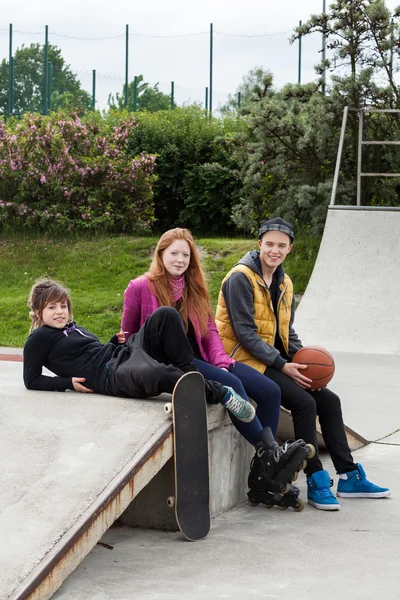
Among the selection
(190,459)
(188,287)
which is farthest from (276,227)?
(190,459)

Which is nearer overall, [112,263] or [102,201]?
[112,263]

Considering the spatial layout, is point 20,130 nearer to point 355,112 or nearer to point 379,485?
point 355,112

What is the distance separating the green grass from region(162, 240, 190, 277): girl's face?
25.2 ft

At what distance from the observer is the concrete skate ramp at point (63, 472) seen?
11.3ft

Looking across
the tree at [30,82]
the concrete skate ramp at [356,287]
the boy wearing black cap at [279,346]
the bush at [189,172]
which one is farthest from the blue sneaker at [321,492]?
the tree at [30,82]

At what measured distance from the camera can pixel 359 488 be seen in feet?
16.9

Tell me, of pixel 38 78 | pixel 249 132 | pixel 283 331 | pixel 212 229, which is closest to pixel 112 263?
pixel 249 132

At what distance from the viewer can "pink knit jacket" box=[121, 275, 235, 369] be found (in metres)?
5.08

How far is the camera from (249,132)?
667 inches

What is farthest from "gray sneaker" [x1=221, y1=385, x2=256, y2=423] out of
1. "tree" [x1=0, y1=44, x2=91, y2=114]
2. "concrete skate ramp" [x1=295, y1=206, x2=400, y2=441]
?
"tree" [x1=0, y1=44, x2=91, y2=114]

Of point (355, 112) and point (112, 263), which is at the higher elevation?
point (355, 112)

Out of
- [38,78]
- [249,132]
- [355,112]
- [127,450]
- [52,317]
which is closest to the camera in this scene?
[127,450]

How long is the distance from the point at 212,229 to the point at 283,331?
15.0m

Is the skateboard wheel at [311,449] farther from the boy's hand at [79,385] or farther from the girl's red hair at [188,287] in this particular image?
the boy's hand at [79,385]
